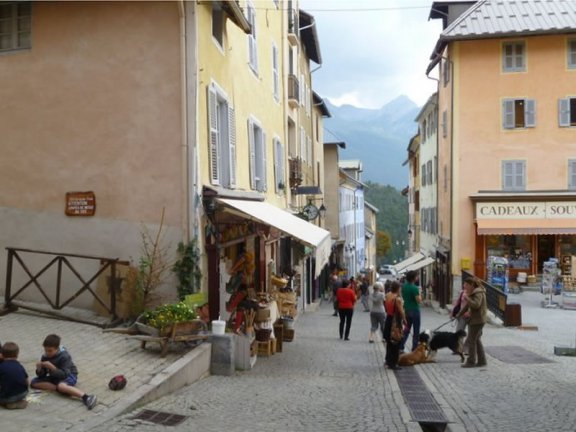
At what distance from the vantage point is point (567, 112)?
2934 cm

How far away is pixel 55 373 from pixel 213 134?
6262 mm

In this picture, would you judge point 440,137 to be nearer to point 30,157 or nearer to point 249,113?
point 249,113

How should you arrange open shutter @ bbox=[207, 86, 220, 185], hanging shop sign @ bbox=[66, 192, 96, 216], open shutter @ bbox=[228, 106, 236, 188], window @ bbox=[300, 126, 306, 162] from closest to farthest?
hanging shop sign @ bbox=[66, 192, 96, 216] → open shutter @ bbox=[207, 86, 220, 185] → open shutter @ bbox=[228, 106, 236, 188] → window @ bbox=[300, 126, 306, 162]

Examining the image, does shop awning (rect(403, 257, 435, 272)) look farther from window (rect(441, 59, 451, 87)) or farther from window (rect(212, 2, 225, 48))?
window (rect(212, 2, 225, 48))

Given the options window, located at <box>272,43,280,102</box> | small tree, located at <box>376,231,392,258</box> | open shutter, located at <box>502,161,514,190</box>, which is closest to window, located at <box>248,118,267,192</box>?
window, located at <box>272,43,280,102</box>

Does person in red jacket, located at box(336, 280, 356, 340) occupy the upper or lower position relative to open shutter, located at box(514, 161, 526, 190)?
lower

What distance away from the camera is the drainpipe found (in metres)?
11.2

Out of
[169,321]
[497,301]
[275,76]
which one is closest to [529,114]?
[497,301]

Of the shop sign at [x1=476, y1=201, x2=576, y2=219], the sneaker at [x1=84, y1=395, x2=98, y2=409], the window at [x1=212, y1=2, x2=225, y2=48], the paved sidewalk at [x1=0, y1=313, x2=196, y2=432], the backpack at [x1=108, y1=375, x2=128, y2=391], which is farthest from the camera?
the shop sign at [x1=476, y1=201, x2=576, y2=219]

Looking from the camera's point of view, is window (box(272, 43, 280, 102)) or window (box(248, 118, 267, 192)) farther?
window (box(272, 43, 280, 102))

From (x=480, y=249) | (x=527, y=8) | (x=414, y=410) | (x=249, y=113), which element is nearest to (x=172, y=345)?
(x=414, y=410)

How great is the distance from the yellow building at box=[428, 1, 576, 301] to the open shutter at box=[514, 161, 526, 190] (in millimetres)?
42

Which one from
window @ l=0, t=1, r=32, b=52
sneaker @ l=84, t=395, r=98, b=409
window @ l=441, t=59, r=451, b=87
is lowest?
sneaker @ l=84, t=395, r=98, b=409

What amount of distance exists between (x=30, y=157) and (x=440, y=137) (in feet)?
82.8
